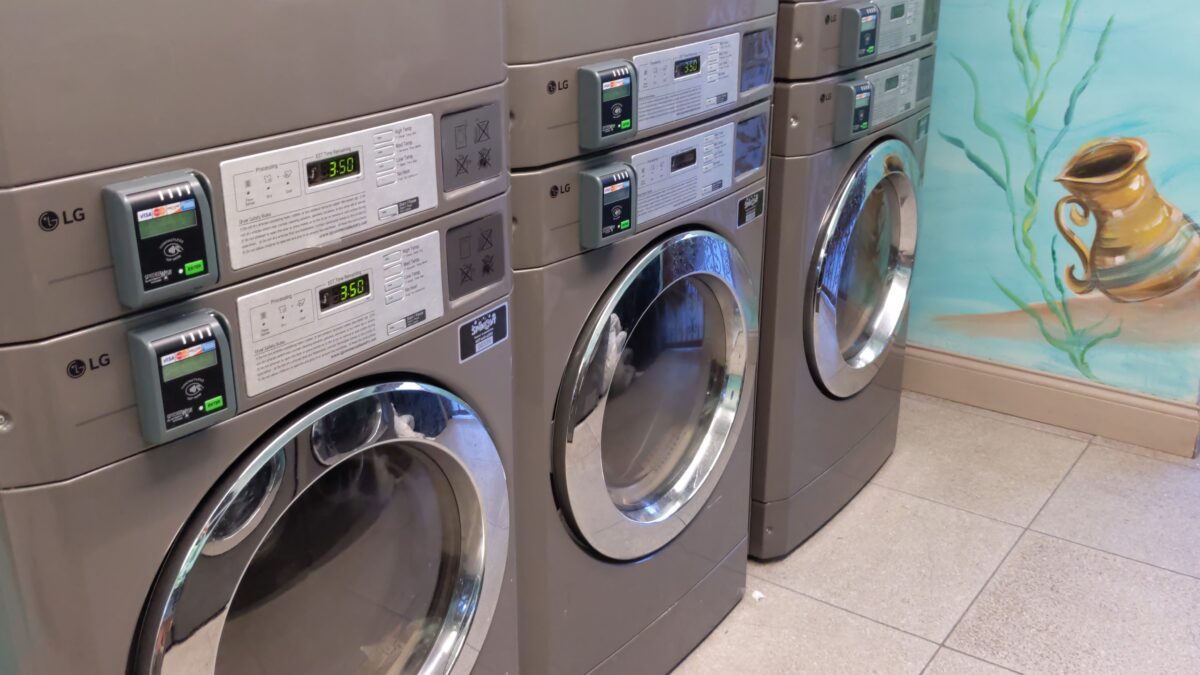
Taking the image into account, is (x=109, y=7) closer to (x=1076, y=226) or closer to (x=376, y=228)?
(x=376, y=228)

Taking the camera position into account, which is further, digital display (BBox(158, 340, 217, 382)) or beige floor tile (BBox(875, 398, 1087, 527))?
beige floor tile (BBox(875, 398, 1087, 527))

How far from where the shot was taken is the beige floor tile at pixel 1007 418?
2.75m

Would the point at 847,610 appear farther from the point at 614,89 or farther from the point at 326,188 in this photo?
the point at 326,188

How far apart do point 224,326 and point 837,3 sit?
1.31m

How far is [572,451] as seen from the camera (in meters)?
1.51

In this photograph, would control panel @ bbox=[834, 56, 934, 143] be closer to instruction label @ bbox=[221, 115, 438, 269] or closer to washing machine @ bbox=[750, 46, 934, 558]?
washing machine @ bbox=[750, 46, 934, 558]

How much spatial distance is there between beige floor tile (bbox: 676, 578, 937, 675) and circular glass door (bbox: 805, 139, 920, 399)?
0.44 meters

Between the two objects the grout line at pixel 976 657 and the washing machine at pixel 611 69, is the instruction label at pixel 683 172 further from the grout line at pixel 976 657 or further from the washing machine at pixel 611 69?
the grout line at pixel 976 657

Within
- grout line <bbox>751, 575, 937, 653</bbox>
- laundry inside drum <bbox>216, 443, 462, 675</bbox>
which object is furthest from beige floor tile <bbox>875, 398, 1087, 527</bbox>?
laundry inside drum <bbox>216, 443, 462, 675</bbox>

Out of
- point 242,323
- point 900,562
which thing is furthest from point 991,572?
point 242,323

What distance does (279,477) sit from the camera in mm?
1063

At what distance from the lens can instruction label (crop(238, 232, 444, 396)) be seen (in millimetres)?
1008

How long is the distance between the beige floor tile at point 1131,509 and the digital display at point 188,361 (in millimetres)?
1931

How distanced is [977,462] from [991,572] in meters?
0.46
